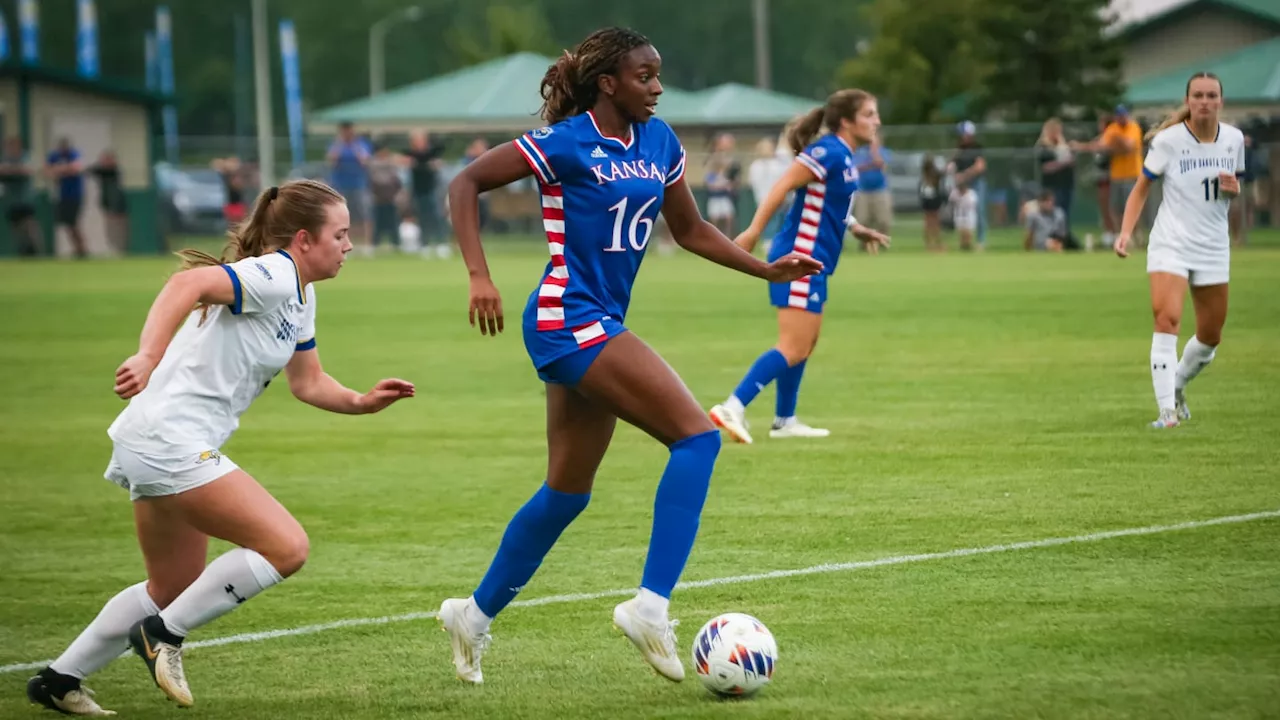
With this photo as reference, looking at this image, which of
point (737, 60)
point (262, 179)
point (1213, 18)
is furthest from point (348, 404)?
point (737, 60)

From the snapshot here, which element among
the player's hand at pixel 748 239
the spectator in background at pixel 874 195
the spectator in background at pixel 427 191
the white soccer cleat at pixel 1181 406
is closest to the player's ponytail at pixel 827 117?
the player's hand at pixel 748 239

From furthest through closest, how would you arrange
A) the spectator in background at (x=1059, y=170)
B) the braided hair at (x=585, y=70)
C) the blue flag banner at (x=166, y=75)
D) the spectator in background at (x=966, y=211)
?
the blue flag banner at (x=166, y=75)
the spectator in background at (x=966, y=211)
the spectator in background at (x=1059, y=170)
the braided hair at (x=585, y=70)

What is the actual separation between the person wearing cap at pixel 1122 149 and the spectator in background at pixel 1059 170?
672 mm

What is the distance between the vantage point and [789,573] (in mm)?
7418

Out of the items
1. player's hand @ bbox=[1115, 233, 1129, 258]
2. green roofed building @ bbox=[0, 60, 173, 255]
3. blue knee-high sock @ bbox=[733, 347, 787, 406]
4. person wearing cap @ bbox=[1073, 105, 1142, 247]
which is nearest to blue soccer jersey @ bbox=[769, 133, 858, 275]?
blue knee-high sock @ bbox=[733, 347, 787, 406]

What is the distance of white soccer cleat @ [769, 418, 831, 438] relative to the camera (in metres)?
11.6

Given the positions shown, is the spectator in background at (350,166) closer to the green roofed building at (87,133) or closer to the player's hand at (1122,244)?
the green roofed building at (87,133)

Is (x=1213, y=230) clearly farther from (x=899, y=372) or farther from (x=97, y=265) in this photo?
(x=97, y=265)

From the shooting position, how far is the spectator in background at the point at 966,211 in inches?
1334

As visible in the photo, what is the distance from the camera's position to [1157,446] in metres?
10.5

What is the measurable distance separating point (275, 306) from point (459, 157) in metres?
44.4

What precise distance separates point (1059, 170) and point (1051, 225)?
1.06m

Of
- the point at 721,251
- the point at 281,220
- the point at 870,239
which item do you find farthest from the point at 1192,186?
the point at 281,220

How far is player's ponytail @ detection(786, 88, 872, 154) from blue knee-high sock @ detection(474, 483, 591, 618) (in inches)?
239
